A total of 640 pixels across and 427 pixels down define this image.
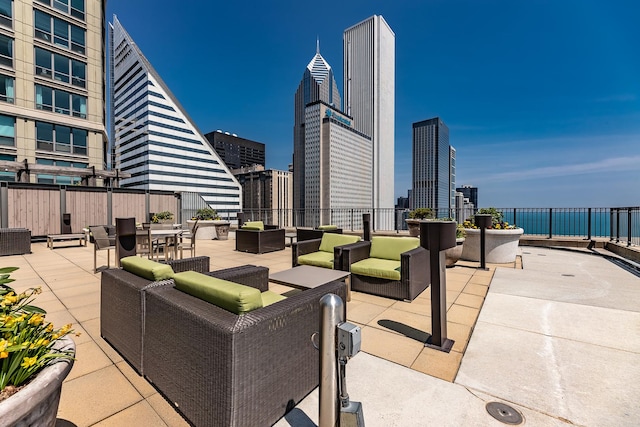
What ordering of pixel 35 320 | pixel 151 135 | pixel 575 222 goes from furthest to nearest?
pixel 151 135, pixel 575 222, pixel 35 320

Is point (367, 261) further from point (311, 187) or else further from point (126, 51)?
point (126, 51)

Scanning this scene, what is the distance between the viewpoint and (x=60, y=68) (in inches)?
787

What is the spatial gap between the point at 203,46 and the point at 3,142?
789 inches

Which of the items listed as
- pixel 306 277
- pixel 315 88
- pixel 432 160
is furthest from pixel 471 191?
pixel 306 277

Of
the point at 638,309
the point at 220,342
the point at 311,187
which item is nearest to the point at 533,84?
the point at 638,309

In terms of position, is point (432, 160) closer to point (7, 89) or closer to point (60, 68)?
point (60, 68)

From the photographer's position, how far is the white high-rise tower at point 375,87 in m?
90.8

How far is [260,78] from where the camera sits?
3469 cm

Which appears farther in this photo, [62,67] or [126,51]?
[126,51]

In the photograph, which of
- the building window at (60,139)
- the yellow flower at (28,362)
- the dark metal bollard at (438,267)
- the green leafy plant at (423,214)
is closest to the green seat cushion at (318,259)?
the dark metal bollard at (438,267)

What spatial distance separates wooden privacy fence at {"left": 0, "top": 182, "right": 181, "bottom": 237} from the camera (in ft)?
30.5

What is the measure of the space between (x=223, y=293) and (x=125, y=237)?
4.91 meters

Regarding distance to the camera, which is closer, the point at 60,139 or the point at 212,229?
the point at 212,229

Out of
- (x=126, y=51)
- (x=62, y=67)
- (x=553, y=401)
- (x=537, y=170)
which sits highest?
(x=126, y=51)
